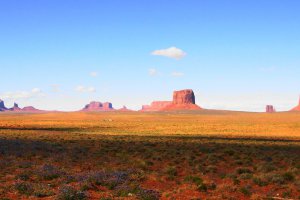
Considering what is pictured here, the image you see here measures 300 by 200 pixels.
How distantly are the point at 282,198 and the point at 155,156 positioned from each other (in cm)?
1468

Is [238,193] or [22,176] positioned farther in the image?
[22,176]

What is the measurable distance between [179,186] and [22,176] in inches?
293

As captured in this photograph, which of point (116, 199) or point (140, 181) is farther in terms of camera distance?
point (140, 181)

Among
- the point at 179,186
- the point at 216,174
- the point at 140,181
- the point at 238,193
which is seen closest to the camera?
the point at 238,193

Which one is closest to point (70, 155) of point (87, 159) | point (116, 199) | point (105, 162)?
point (87, 159)

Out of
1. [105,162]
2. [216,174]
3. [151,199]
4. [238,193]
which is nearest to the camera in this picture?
[151,199]

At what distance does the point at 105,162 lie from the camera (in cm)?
2409

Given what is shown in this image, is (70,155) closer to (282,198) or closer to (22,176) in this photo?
(22,176)

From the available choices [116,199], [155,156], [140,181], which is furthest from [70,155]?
[116,199]

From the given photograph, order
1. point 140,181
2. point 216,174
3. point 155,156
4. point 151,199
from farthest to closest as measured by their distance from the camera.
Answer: point 155,156
point 216,174
point 140,181
point 151,199

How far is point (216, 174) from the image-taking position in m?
19.7

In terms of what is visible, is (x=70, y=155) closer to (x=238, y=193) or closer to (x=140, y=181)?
(x=140, y=181)

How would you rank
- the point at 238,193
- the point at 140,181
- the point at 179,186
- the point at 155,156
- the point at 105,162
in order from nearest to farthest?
the point at 238,193
the point at 179,186
the point at 140,181
the point at 105,162
the point at 155,156

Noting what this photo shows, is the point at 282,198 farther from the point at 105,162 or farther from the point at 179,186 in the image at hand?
the point at 105,162
